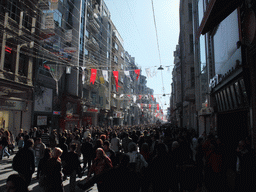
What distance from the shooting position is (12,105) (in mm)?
18625

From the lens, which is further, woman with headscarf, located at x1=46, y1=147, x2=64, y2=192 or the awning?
the awning

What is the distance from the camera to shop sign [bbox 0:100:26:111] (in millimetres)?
17781

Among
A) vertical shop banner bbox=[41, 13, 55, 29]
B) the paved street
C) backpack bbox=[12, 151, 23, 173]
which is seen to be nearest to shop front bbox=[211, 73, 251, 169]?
the paved street

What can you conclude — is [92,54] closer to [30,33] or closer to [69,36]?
[69,36]

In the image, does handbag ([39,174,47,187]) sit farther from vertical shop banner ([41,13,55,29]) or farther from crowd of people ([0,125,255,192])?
vertical shop banner ([41,13,55,29])

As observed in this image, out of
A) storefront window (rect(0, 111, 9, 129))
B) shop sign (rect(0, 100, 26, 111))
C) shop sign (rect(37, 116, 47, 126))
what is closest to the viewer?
shop sign (rect(0, 100, 26, 111))

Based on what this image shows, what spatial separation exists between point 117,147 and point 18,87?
12975 mm

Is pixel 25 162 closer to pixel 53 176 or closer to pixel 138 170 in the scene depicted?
pixel 53 176

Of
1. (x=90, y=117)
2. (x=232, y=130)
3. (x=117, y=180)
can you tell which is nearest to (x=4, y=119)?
(x=232, y=130)

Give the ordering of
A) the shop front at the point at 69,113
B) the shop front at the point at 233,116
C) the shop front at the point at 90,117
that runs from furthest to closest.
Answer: the shop front at the point at 90,117 → the shop front at the point at 69,113 → the shop front at the point at 233,116

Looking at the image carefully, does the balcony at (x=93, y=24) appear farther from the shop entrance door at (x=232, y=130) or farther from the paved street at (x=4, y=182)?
the paved street at (x=4, y=182)

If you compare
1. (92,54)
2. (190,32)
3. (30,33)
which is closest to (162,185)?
(30,33)

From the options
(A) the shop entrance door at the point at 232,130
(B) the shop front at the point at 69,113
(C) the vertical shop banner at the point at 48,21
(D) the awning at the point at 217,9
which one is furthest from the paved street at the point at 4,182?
(B) the shop front at the point at 69,113

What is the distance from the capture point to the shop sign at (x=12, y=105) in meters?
17.8
